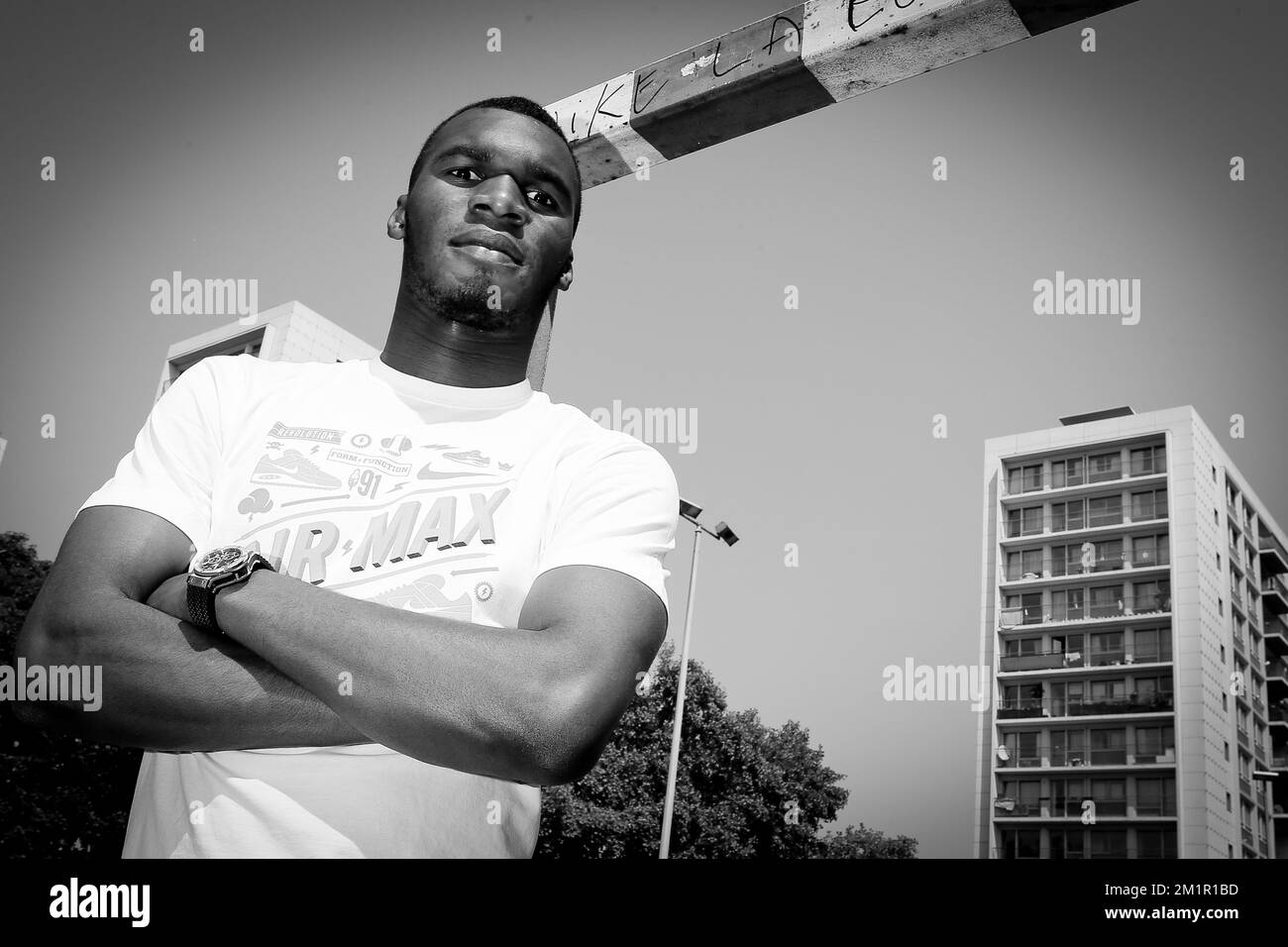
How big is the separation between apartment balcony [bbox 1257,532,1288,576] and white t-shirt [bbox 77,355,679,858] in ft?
261

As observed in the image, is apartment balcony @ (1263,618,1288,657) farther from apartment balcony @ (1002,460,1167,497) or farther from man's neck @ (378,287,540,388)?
man's neck @ (378,287,540,388)

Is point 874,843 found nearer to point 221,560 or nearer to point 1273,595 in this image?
point 1273,595

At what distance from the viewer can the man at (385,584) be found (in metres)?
1.54

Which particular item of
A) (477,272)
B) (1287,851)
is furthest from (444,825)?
(1287,851)

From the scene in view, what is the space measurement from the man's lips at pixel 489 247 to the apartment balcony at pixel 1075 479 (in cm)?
6910

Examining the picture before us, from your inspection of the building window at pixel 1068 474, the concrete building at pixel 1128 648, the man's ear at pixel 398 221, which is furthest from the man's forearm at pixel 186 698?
the building window at pixel 1068 474

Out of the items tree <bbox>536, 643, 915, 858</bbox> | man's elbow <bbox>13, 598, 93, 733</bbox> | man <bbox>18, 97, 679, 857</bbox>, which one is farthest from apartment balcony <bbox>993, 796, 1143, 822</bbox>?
man's elbow <bbox>13, 598, 93, 733</bbox>

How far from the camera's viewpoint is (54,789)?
76.3ft

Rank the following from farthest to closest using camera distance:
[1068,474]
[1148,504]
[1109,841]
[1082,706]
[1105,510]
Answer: [1068,474], [1105,510], [1148,504], [1082,706], [1109,841]

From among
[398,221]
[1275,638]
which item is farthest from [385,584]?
[1275,638]

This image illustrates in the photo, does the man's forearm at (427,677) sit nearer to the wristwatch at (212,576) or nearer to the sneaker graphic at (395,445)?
the wristwatch at (212,576)

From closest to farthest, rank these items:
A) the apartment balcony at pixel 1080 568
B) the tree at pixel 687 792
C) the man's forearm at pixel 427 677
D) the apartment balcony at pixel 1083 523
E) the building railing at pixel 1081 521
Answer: the man's forearm at pixel 427 677 → the tree at pixel 687 792 → the apartment balcony at pixel 1080 568 → the apartment balcony at pixel 1083 523 → the building railing at pixel 1081 521

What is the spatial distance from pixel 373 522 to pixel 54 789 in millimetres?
26299
